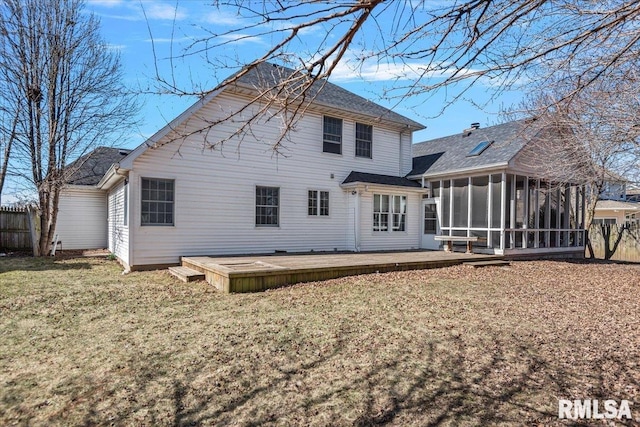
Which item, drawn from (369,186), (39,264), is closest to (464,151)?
(369,186)

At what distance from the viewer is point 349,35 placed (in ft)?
8.95

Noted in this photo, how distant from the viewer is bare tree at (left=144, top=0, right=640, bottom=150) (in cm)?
276

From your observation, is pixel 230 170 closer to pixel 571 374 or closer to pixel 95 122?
pixel 95 122

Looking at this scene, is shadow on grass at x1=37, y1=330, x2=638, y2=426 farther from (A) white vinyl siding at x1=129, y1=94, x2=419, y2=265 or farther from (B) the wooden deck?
(A) white vinyl siding at x1=129, y1=94, x2=419, y2=265

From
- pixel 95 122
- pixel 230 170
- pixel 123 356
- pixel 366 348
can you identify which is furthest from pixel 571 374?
pixel 95 122

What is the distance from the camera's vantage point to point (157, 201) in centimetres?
1004

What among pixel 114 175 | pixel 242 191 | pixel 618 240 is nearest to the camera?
pixel 114 175

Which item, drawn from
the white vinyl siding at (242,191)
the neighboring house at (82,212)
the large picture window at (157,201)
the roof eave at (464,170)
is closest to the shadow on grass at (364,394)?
the white vinyl siding at (242,191)

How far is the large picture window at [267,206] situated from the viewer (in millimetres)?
11694

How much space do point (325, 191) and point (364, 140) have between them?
2.82 m

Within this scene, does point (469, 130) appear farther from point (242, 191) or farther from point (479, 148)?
point (242, 191)

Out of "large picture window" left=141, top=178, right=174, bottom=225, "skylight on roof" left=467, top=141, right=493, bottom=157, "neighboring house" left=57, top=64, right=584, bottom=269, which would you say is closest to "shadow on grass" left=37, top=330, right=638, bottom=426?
"large picture window" left=141, top=178, right=174, bottom=225

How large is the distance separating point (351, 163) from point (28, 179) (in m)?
12.3

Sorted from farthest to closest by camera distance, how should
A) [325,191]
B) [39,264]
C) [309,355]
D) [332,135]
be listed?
[332,135] → [325,191] → [39,264] → [309,355]
